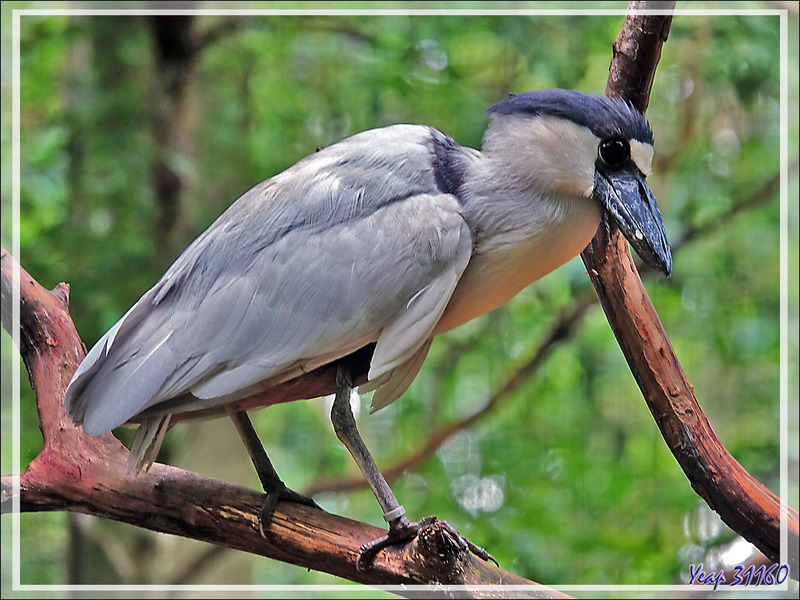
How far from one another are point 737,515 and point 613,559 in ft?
1.33

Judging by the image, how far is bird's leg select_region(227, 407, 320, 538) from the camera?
947mm

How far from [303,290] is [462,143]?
2.08ft

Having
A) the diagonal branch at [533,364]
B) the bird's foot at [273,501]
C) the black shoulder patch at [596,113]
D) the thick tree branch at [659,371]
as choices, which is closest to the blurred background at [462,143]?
the diagonal branch at [533,364]

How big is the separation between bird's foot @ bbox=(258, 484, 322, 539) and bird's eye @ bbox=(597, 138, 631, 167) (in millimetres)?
515

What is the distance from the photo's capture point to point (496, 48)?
1483 millimetres

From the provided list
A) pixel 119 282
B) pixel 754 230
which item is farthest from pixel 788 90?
pixel 119 282

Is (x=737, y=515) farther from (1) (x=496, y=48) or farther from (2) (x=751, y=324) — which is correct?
(1) (x=496, y=48)

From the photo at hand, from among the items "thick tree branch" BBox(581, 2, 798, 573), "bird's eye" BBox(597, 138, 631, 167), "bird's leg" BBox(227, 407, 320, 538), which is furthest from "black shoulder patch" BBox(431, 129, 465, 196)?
"bird's leg" BBox(227, 407, 320, 538)

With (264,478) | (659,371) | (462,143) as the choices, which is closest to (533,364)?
(462,143)

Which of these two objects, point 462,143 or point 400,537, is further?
point 462,143

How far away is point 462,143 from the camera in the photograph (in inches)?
55.3

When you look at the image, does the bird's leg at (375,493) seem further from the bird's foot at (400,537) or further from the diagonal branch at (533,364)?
the diagonal branch at (533,364)

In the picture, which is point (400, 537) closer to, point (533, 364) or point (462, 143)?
point (462, 143)

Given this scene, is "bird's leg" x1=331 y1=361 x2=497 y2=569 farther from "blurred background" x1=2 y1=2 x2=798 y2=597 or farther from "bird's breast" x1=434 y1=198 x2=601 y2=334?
"blurred background" x1=2 y1=2 x2=798 y2=597
